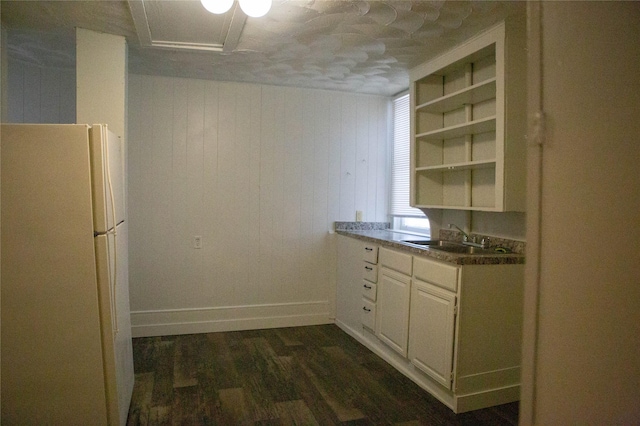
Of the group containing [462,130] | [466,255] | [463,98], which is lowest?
[466,255]

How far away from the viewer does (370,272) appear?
3.51 metres

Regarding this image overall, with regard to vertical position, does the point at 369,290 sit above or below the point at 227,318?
above

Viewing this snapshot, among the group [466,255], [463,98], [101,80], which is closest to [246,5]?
[101,80]

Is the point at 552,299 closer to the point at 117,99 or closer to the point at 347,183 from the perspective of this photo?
the point at 117,99

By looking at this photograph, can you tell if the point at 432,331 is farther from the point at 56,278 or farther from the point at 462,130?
the point at 56,278

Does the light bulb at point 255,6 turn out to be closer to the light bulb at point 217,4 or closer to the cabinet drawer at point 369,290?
the light bulb at point 217,4

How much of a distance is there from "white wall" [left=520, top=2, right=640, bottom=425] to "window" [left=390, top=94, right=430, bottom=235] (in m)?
3.38

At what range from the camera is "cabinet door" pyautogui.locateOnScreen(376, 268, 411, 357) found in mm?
2986

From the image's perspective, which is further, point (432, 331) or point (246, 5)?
point (432, 331)

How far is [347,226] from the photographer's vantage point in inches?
169

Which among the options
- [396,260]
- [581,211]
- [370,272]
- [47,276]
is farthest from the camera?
[370,272]

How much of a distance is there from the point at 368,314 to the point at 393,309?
Result: 1.41 ft

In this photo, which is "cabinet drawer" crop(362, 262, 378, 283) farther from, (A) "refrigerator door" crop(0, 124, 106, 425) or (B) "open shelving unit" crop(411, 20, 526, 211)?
(A) "refrigerator door" crop(0, 124, 106, 425)

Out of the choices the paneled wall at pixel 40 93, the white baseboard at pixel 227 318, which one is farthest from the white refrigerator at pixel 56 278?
the paneled wall at pixel 40 93
